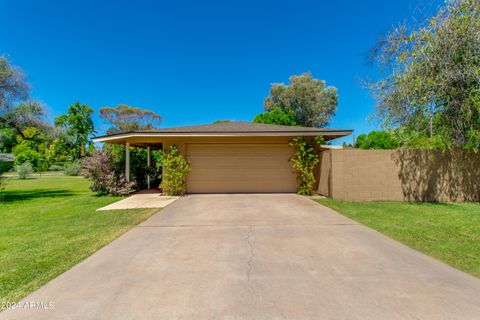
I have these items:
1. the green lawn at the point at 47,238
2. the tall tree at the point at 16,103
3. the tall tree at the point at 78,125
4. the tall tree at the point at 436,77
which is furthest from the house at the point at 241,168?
the tall tree at the point at 78,125

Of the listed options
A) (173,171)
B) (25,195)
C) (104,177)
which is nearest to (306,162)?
(173,171)

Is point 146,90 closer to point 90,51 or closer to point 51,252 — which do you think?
point 90,51

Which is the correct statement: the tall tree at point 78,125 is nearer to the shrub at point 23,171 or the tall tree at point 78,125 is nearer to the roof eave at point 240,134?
the shrub at point 23,171

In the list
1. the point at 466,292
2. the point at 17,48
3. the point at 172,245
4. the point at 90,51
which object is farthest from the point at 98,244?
the point at 90,51

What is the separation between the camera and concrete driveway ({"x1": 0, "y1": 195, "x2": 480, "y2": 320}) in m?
2.18

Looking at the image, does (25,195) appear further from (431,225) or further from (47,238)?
(431,225)

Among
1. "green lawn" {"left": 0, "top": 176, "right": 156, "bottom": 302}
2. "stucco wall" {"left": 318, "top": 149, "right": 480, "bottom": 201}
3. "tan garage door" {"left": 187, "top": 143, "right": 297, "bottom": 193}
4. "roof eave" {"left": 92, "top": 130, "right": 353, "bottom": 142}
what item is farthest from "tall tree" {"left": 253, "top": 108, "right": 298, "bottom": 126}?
"green lawn" {"left": 0, "top": 176, "right": 156, "bottom": 302}

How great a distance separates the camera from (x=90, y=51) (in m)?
14.9

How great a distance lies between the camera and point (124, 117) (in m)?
35.4

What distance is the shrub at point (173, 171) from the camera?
9.50m

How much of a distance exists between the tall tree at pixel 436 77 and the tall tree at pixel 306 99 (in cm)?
1854

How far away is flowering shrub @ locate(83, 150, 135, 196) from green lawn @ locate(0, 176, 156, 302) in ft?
7.92

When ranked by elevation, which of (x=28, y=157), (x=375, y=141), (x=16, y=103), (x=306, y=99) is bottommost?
(x=28, y=157)

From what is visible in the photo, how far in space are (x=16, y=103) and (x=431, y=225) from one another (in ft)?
55.0
